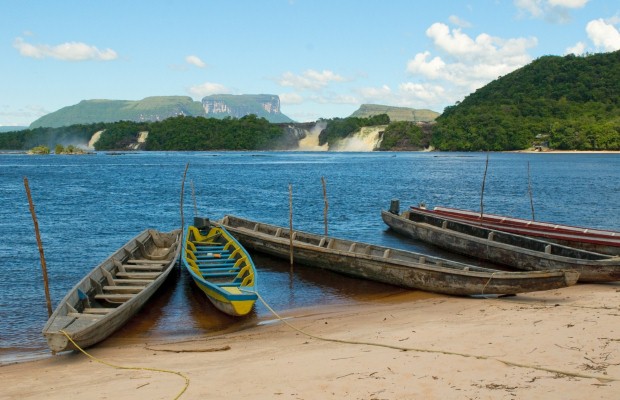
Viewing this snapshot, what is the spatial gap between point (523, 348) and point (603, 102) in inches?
6782

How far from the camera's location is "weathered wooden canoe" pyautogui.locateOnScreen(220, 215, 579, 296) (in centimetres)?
1458

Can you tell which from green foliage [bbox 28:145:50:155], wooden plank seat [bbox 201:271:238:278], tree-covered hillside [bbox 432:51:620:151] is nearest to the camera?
wooden plank seat [bbox 201:271:238:278]

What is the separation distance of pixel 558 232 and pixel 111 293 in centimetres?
1789

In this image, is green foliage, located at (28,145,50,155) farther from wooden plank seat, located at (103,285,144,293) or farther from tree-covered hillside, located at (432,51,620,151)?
wooden plank seat, located at (103,285,144,293)

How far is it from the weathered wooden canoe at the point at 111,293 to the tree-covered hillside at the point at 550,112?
140745mm

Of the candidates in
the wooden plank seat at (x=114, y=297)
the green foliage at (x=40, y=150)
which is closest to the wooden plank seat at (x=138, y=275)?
the wooden plank seat at (x=114, y=297)

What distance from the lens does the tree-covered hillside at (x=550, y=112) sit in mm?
141750

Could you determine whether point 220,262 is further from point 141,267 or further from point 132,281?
point 132,281

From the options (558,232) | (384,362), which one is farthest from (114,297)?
(558,232)

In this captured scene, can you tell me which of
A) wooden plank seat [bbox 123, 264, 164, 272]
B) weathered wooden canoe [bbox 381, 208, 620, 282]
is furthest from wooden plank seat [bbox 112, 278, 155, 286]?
weathered wooden canoe [bbox 381, 208, 620, 282]

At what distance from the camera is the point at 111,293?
611 inches

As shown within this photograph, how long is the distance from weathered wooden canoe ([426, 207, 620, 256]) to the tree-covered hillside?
127054 mm

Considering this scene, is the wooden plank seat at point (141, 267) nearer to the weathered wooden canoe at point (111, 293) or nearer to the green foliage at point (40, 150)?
the weathered wooden canoe at point (111, 293)

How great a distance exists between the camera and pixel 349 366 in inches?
368
